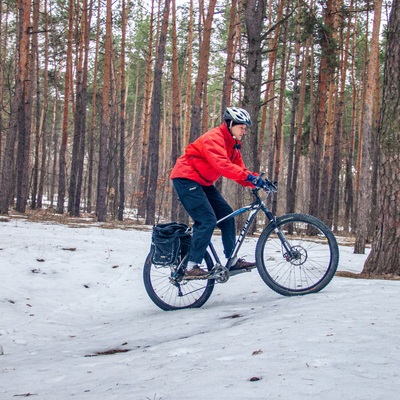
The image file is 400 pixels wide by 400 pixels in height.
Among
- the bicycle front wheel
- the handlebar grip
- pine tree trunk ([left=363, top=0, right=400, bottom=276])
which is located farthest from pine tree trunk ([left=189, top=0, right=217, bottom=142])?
the handlebar grip

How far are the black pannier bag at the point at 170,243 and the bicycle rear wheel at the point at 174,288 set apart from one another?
0.13 meters

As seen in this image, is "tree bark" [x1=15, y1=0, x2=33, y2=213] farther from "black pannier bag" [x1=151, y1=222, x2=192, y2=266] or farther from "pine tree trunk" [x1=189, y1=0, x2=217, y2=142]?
"black pannier bag" [x1=151, y1=222, x2=192, y2=266]

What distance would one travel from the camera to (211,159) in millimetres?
4633

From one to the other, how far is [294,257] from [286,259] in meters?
0.09

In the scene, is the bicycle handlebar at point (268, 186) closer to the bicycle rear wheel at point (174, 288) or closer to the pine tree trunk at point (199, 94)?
the bicycle rear wheel at point (174, 288)

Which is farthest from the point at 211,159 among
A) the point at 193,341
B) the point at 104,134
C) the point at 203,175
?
the point at 104,134

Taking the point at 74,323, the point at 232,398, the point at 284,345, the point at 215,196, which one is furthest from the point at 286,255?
the point at 232,398

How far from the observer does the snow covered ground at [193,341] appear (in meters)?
2.30

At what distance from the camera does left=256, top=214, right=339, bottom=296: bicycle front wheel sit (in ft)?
15.4

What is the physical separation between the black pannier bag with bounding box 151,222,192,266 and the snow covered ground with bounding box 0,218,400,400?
2.01 ft

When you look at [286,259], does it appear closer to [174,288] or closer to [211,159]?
[211,159]

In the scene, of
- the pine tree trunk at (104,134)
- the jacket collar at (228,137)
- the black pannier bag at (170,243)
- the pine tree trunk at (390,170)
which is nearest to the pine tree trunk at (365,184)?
the pine tree trunk at (390,170)

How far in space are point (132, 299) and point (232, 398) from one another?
4137 millimetres

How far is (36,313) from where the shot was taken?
17.5ft
